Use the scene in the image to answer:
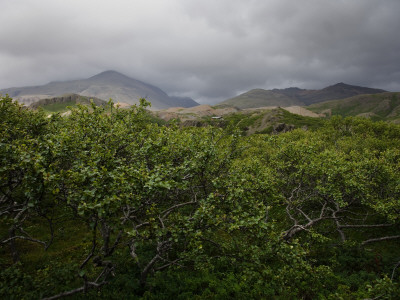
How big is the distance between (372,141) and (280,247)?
193 ft

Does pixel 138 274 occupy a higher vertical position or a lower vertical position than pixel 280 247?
lower

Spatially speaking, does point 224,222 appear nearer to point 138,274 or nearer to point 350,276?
point 138,274

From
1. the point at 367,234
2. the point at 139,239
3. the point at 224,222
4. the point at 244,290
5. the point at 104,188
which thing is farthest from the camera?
the point at 367,234

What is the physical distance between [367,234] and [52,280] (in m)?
31.4

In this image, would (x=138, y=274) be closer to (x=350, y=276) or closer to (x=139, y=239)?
(x=139, y=239)

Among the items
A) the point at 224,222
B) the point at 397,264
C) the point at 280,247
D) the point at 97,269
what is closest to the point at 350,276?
the point at 397,264

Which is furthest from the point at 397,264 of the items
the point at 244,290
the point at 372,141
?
the point at 372,141

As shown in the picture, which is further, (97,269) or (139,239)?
(97,269)

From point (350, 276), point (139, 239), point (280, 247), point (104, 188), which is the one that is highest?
point (104, 188)

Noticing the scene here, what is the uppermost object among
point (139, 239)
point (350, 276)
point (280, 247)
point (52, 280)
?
point (139, 239)

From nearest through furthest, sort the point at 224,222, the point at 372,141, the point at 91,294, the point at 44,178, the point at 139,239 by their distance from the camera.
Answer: the point at 44,178 < the point at 139,239 < the point at 224,222 < the point at 91,294 < the point at 372,141

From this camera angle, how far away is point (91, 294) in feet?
43.1

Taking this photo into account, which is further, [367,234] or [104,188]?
[367,234]

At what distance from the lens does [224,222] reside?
952cm
